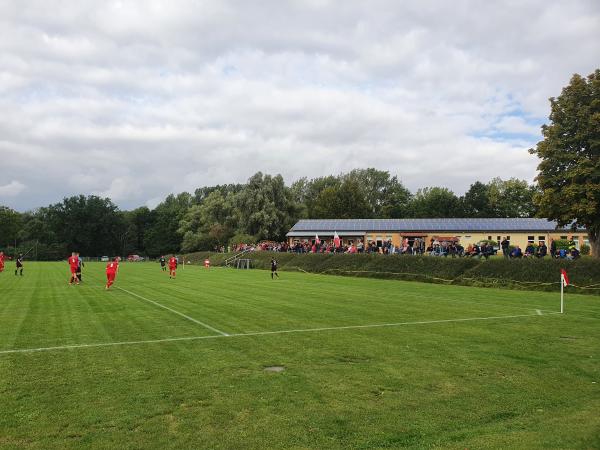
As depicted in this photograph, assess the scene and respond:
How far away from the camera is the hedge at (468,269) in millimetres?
27625

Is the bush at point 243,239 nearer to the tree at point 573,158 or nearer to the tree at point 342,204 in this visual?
the tree at point 342,204

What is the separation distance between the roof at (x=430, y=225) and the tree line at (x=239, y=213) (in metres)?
6.59

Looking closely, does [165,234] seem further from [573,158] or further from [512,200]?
[573,158]

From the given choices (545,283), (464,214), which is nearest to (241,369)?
(545,283)

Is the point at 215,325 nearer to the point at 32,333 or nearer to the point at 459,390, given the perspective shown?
the point at 32,333

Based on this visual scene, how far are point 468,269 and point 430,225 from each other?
3705 cm

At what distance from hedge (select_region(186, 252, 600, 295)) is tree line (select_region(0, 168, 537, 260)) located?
3385 cm

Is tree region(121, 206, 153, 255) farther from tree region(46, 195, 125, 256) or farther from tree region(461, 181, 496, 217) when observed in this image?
tree region(461, 181, 496, 217)

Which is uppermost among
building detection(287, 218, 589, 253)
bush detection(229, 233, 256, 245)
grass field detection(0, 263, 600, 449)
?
building detection(287, 218, 589, 253)

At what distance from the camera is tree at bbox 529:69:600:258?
3130 cm

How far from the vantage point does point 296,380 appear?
8438 mm

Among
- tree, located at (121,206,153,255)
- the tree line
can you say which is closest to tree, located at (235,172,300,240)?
the tree line

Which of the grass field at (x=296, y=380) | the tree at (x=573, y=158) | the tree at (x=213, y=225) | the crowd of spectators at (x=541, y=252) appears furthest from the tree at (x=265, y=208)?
the grass field at (x=296, y=380)

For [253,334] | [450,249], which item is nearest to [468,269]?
[450,249]
